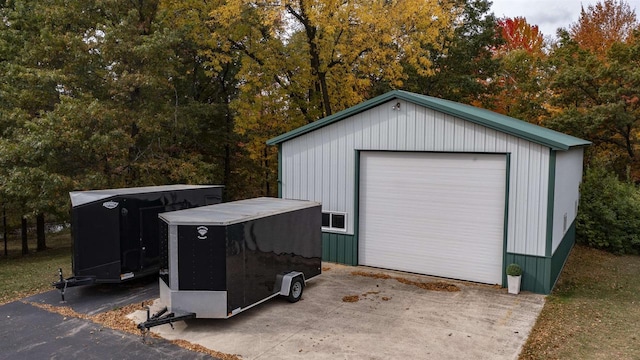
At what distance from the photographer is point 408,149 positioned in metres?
12.2

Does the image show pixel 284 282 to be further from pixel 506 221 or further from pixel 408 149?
pixel 506 221

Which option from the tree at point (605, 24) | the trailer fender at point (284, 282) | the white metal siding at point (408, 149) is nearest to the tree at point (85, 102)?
the white metal siding at point (408, 149)

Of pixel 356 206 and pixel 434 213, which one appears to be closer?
pixel 434 213

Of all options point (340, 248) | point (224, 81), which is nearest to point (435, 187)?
point (340, 248)

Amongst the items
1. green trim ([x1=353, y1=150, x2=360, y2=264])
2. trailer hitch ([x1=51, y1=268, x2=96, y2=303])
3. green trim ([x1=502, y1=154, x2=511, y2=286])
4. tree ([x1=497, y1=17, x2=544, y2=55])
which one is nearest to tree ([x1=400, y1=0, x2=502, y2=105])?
tree ([x1=497, y1=17, x2=544, y2=55])

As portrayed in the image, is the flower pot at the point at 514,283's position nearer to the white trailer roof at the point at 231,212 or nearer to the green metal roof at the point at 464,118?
the green metal roof at the point at 464,118

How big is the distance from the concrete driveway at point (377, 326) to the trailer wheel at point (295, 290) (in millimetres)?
135

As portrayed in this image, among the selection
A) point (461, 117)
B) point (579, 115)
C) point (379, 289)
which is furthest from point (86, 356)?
point (579, 115)

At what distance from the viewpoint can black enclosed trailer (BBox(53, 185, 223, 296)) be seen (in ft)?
32.1

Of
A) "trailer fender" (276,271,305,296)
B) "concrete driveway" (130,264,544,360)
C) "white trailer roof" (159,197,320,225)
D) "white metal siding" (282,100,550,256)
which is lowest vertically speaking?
"concrete driveway" (130,264,544,360)

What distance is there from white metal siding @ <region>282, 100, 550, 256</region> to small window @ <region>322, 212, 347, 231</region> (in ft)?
0.51

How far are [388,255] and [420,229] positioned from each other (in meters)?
1.23

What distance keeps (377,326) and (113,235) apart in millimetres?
6024

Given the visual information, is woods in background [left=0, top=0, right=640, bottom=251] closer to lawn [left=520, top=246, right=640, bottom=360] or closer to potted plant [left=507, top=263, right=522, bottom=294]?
lawn [left=520, top=246, right=640, bottom=360]
